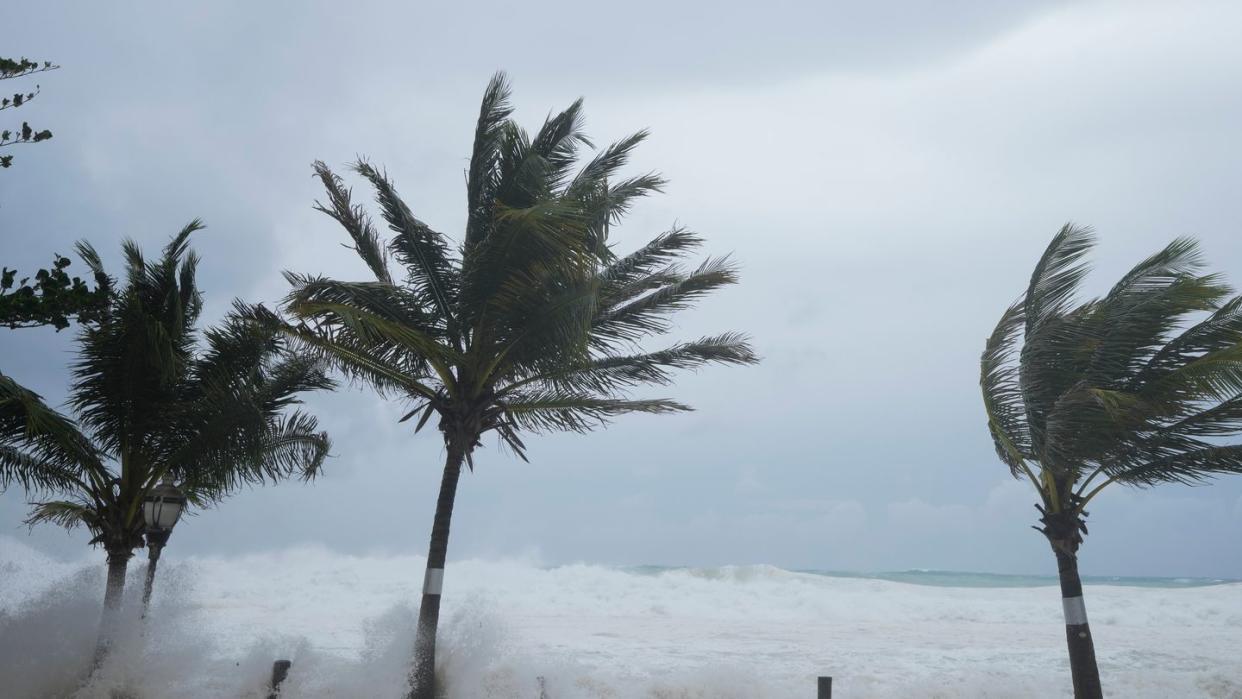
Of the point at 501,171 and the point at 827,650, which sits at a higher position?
the point at 501,171

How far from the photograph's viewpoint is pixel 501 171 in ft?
36.5

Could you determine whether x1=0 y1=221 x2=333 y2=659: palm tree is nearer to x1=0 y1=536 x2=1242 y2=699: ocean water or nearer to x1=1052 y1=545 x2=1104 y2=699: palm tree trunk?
x1=0 y1=536 x2=1242 y2=699: ocean water

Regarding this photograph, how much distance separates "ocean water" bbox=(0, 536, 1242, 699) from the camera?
11469 mm

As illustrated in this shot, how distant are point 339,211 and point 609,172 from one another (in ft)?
11.8

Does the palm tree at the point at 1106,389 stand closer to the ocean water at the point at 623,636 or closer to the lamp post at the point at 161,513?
the ocean water at the point at 623,636

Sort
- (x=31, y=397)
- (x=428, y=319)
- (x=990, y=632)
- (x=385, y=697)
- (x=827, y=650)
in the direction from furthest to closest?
(x=990, y=632)
(x=827, y=650)
(x=428, y=319)
(x=385, y=697)
(x=31, y=397)

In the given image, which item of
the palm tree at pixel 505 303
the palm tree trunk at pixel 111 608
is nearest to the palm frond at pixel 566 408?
the palm tree at pixel 505 303

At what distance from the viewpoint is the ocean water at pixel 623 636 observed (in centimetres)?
1147

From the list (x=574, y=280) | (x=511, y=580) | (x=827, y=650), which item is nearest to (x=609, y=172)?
(x=574, y=280)

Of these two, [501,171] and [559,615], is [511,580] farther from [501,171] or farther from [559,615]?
[501,171]

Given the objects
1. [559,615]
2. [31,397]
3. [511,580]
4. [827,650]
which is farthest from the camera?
[511,580]

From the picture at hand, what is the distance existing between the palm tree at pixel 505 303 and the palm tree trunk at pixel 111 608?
13.5ft

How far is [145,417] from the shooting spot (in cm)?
1178

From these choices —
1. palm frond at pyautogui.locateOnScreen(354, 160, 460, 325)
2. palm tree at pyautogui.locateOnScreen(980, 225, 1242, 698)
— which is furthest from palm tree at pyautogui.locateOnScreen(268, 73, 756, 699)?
palm tree at pyautogui.locateOnScreen(980, 225, 1242, 698)
